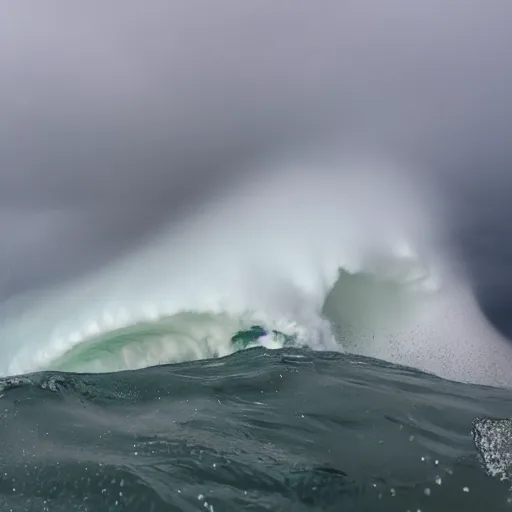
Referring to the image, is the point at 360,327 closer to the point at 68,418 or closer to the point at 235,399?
the point at 235,399

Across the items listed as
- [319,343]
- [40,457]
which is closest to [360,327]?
[319,343]

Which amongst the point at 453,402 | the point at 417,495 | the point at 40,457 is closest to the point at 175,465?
the point at 40,457

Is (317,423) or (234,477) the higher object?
(317,423)

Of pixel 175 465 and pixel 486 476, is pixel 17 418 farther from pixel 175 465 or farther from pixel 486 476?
pixel 486 476

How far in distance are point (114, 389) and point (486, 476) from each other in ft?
37.1

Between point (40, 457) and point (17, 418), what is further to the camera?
point (17, 418)

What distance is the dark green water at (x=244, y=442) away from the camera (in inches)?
399

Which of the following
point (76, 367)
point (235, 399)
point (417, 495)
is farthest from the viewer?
point (76, 367)

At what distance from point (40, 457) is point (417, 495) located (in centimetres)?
816

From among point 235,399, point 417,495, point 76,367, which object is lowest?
point 417,495

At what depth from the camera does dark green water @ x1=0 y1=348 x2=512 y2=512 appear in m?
10.1

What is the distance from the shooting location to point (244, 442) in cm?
1263

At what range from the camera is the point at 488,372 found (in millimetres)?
26312

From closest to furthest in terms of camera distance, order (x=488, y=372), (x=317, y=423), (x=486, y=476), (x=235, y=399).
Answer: (x=486, y=476) → (x=317, y=423) → (x=235, y=399) → (x=488, y=372)
